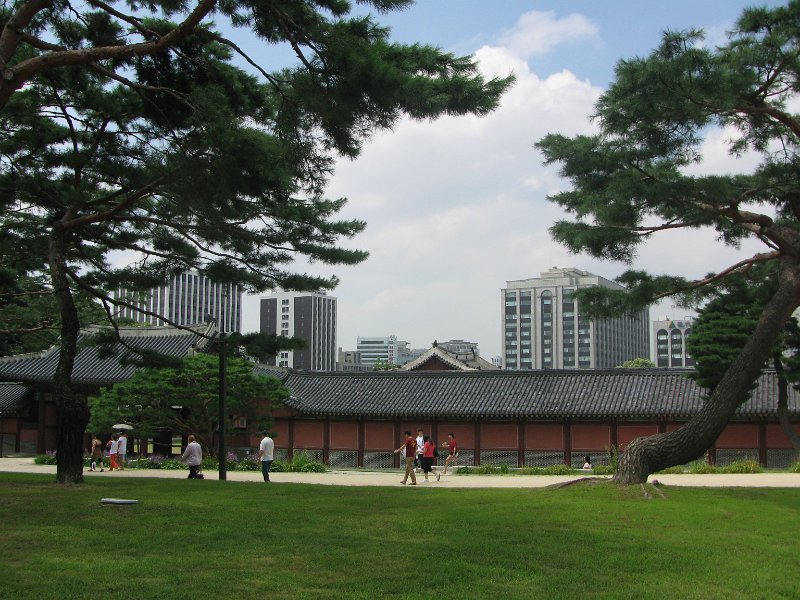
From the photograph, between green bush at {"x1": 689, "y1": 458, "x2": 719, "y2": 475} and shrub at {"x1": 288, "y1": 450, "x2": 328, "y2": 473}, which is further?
shrub at {"x1": 288, "y1": 450, "x2": 328, "y2": 473}

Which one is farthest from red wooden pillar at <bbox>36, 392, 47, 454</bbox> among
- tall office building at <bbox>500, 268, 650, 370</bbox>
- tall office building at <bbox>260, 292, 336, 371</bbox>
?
tall office building at <bbox>500, 268, 650, 370</bbox>

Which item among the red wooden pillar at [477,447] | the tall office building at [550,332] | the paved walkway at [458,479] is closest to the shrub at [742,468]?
the paved walkway at [458,479]

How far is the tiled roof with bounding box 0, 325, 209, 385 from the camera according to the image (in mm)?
32906

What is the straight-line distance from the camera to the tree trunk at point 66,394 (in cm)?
1340

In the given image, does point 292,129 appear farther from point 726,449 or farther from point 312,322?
point 312,322

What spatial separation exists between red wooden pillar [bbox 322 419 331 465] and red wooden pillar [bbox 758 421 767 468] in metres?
14.6

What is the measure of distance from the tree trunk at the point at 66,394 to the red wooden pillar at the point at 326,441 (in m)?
17.9

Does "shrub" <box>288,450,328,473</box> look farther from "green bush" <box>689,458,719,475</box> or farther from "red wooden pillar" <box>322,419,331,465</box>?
"green bush" <box>689,458,719,475</box>

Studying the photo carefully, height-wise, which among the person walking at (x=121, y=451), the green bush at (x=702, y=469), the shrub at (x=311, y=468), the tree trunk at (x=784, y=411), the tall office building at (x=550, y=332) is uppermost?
the tall office building at (x=550, y=332)

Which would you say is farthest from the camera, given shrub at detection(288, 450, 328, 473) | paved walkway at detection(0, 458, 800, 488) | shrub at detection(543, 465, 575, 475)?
shrub at detection(288, 450, 328, 473)

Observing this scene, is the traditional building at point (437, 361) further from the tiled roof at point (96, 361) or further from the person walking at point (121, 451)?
the person walking at point (121, 451)

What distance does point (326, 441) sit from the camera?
104ft

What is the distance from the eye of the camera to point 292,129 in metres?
9.93

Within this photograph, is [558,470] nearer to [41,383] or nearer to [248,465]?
[248,465]
